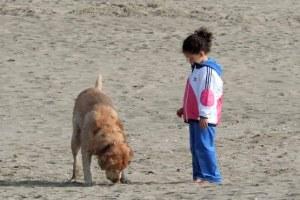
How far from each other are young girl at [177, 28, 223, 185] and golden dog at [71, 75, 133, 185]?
0.61 metres

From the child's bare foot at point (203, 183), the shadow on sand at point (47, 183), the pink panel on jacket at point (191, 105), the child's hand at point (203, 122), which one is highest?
the pink panel on jacket at point (191, 105)

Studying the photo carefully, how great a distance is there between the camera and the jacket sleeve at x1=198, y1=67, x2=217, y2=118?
31.7 ft

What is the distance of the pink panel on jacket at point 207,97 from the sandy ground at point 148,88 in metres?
0.71

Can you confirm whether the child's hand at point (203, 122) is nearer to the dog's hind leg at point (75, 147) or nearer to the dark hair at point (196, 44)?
the dark hair at point (196, 44)

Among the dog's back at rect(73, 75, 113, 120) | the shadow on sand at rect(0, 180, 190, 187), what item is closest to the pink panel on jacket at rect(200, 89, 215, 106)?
the shadow on sand at rect(0, 180, 190, 187)

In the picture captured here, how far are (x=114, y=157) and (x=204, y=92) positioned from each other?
0.95m

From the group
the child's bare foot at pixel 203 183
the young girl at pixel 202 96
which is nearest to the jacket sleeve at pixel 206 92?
the young girl at pixel 202 96

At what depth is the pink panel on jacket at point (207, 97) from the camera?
966 centimetres

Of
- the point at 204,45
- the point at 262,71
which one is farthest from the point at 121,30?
the point at 204,45

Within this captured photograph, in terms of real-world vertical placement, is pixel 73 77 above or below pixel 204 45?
below

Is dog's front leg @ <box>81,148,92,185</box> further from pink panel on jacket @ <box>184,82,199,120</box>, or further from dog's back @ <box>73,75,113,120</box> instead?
pink panel on jacket @ <box>184,82,199,120</box>

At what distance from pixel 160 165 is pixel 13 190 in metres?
1.96

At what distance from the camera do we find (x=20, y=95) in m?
15.4

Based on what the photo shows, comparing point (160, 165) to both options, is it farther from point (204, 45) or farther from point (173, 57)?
point (173, 57)
